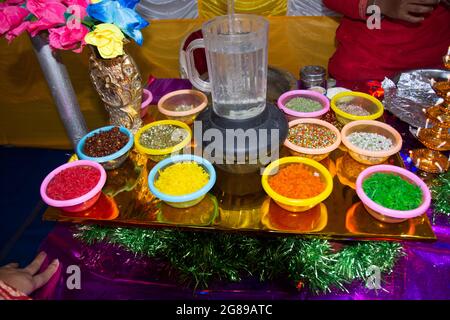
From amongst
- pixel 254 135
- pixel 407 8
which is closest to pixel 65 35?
pixel 254 135

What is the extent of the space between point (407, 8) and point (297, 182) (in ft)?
3.14

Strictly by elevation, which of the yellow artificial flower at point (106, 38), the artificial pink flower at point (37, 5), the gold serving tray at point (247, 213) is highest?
the artificial pink flower at point (37, 5)

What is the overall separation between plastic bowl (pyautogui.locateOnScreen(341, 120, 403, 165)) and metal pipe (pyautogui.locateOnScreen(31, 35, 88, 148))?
816 mm

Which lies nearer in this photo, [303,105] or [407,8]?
[303,105]

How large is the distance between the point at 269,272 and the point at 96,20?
80 cm

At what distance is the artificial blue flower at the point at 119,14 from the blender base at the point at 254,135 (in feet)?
1.01

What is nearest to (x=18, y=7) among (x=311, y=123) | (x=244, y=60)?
(x=244, y=60)

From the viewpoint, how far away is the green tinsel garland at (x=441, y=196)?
923 mm

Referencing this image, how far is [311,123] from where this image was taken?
105 cm

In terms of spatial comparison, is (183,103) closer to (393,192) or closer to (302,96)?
(302,96)

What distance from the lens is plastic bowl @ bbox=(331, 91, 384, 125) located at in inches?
41.2

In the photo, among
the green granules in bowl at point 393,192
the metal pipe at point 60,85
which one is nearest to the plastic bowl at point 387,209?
the green granules in bowl at point 393,192

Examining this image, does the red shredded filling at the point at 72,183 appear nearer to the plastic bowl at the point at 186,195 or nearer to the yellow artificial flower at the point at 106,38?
the plastic bowl at the point at 186,195

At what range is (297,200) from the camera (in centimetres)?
78
